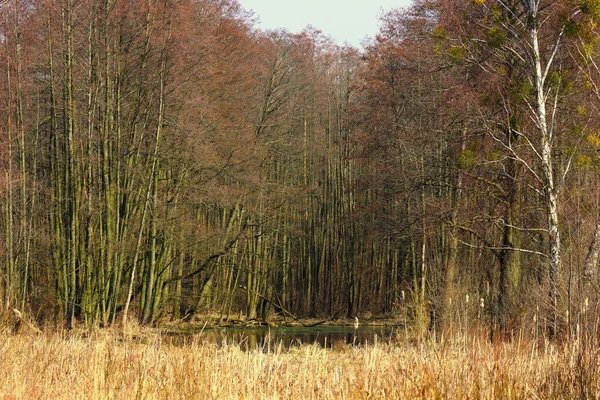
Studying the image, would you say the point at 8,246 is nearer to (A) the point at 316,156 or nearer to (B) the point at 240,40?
(B) the point at 240,40

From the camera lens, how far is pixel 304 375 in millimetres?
7172

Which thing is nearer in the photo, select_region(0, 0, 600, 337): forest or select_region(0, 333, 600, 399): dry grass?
select_region(0, 333, 600, 399): dry grass

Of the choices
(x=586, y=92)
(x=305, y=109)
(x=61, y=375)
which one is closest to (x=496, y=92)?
(x=586, y=92)

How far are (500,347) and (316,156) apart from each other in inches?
964

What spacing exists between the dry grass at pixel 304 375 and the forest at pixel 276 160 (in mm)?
3902

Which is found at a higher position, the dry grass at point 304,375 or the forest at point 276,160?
the forest at point 276,160

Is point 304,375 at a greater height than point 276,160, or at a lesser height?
lesser

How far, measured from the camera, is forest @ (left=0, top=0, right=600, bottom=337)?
45.6 ft

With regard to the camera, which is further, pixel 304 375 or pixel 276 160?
pixel 276 160

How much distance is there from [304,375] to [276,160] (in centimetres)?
2228

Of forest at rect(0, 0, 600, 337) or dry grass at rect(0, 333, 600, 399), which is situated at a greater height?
forest at rect(0, 0, 600, 337)

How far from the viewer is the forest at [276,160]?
1391cm

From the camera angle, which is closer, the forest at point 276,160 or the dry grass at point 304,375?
the dry grass at point 304,375

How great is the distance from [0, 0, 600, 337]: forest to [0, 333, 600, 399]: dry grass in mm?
3902
